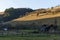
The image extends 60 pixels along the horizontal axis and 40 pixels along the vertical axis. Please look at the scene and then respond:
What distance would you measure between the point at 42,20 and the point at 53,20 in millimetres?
3255


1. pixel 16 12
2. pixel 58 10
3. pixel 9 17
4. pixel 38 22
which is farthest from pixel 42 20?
pixel 16 12

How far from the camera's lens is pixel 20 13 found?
107312 mm

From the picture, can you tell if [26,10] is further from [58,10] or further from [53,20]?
[53,20]

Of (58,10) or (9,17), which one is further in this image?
(9,17)

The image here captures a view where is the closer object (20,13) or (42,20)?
(42,20)

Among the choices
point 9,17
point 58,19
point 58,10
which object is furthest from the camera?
point 9,17

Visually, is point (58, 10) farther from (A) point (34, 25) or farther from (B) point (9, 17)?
(B) point (9, 17)

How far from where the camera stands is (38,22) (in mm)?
63125

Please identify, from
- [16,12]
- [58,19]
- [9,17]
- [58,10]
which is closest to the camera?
[58,19]

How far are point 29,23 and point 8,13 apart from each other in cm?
3832

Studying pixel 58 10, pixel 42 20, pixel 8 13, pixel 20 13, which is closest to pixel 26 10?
pixel 20 13

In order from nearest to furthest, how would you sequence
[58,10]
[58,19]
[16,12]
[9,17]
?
1. [58,19]
2. [58,10]
3. [9,17]
4. [16,12]

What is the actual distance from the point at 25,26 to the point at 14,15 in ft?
132

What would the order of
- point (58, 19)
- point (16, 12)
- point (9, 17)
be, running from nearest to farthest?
1. point (58, 19)
2. point (9, 17)
3. point (16, 12)
